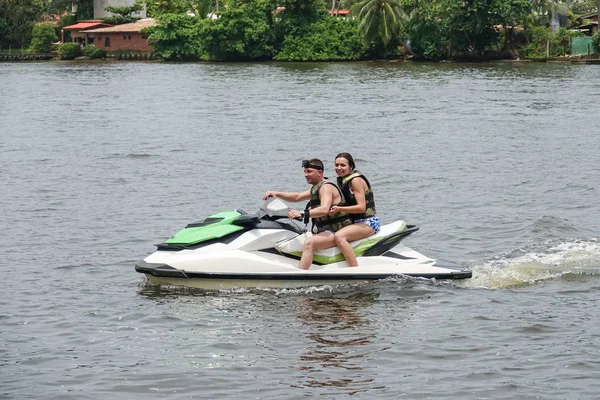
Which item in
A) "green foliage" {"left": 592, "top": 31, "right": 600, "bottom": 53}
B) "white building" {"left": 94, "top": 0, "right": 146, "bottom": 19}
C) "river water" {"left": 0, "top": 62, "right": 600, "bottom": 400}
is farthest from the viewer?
"white building" {"left": 94, "top": 0, "right": 146, "bottom": 19}

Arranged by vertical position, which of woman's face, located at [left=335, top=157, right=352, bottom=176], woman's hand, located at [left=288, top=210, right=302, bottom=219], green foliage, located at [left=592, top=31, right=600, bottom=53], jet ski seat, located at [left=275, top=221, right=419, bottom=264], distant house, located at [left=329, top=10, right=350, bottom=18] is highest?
distant house, located at [left=329, top=10, right=350, bottom=18]

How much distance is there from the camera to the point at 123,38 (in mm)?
92312

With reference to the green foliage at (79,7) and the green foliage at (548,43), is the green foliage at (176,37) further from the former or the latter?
the green foliage at (79,7)

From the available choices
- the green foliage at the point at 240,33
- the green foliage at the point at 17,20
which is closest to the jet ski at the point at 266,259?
the green foliage at the point at 240,33

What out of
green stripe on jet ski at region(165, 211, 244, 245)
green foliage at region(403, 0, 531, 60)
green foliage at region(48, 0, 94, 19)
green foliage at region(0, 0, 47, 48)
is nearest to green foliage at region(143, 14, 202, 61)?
green foliage at region(403, 0, 531, 60)

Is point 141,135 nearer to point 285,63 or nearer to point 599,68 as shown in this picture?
point 599,68

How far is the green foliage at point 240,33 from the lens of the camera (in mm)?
77312

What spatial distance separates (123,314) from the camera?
10836 millimetres

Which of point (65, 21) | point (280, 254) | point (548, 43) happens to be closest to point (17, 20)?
point (65, 21)

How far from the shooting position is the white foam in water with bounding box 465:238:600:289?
1222 centimetres

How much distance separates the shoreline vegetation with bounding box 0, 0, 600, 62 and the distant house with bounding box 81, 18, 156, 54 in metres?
1.87

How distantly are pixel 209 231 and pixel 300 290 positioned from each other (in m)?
1.10

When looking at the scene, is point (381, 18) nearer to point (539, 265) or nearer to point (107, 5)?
point (107, 5)

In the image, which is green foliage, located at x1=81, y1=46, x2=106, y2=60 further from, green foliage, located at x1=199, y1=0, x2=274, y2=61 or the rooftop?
green foliage, located at x1=199, y1=0, x2=274, y2=61
